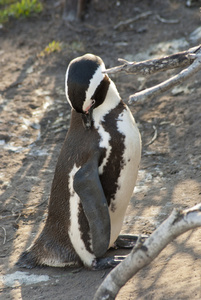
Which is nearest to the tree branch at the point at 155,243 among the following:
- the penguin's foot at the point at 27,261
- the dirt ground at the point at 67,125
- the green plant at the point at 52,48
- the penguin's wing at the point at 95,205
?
the dirt ground at the point at 67,125

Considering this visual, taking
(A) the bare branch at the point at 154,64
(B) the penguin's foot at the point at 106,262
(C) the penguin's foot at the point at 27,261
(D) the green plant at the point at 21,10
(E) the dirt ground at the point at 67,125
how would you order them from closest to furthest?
(A) the bare branch at the point at 154,64 < (E) the dirt ground at the point at 67,125 < (B) the penguin's foot at the point at 106,262 < (C) the penguin's foot at the point at 27,261 < (D) the green plant at the point at 21,10

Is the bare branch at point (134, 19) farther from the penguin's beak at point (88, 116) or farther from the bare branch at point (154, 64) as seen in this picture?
the bare branch at point (154, 64)

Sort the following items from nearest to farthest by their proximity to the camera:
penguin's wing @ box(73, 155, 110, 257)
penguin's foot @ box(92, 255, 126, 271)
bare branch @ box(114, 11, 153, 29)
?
penguin's wing @ box(73, 155, 110, 257)
penguin's foot @ box(92, 255, 126, 271)
bare branch @ box(114, 11, 153, 29)

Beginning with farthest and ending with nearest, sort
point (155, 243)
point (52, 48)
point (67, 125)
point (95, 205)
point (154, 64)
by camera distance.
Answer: point (52, 48) → point (67, 125) → point (95, 205) → point (154, 64) → point (155, 243)

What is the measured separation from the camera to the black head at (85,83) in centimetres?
286

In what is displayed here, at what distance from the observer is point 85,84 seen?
9.36 ft

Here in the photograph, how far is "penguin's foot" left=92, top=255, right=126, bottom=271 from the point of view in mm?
3088

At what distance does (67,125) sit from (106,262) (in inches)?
93.3

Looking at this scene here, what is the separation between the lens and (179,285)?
250cm

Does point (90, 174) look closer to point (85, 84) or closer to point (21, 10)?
point (85, 84)

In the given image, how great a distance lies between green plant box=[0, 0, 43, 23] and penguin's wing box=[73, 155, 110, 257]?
569 cm

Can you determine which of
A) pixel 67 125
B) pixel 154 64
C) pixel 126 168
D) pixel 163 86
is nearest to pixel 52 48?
pixel 67 125

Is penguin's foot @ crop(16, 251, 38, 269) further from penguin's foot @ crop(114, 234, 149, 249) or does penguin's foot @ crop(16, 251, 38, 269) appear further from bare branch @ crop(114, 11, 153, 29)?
bare branch @ crop(114, 11, 153, 29)

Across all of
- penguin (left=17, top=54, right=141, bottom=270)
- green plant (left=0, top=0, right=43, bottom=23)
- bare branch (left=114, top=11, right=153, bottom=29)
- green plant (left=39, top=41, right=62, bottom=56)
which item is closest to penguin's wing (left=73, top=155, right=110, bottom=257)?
penguin (left=17, top=54, right=141, bottom=270)
